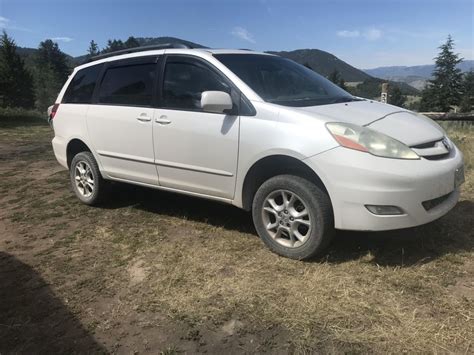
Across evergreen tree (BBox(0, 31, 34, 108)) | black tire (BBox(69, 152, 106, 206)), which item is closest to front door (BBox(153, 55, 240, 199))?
black tire (BBox(69, 152, 106, 206))

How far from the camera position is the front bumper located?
3225 mm

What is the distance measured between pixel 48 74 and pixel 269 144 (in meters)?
108

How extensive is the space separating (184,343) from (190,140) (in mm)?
2001

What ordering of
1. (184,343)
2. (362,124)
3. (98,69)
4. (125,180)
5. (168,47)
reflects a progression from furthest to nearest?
(98,69)
(125,180)
(168,47)
(362,124)
(184,343)

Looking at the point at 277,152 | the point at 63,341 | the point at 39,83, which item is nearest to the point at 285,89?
the point at 277,152

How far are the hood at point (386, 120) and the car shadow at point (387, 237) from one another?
93 cm

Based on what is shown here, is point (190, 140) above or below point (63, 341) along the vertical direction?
above

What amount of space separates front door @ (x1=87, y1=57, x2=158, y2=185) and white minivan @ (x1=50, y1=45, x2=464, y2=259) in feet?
0.04

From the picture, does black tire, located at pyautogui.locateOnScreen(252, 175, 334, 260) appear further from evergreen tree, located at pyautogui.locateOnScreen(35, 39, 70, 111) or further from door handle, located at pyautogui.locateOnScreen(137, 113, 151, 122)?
evergreen tree, located at pyautogui.locateOnScreen(35, 39, 70, 111)

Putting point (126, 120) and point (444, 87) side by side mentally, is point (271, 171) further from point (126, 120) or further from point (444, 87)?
point (444, 87)

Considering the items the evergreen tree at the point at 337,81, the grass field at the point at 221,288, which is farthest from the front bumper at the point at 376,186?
the evergreen tree at the point at 337,81

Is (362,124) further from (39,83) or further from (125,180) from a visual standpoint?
(39,83)

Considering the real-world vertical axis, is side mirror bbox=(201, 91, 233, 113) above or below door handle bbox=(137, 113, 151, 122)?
above

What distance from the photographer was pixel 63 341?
279 cm
